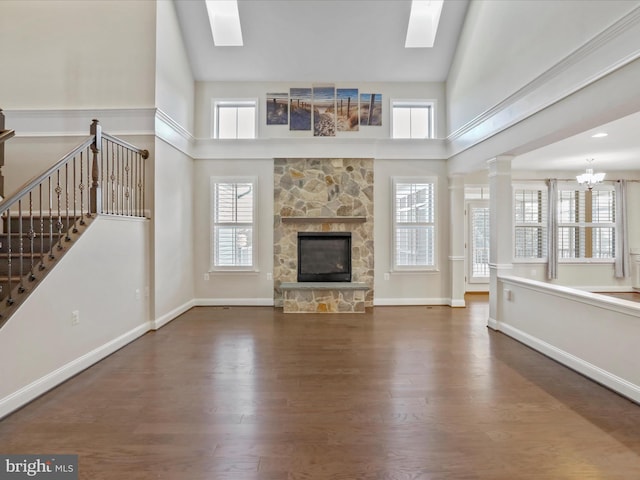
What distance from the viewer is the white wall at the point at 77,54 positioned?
4.58 m

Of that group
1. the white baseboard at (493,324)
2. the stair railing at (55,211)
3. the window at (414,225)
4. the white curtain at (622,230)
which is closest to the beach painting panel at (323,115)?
the window at (414,225)

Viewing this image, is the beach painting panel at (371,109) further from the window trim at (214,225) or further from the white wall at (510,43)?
the window trim at (214,225)

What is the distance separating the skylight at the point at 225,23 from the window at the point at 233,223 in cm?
232

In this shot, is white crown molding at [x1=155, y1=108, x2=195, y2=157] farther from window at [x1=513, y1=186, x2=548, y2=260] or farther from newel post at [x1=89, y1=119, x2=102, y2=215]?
window at [x1=513, y1=186, x2=548, y2=260]

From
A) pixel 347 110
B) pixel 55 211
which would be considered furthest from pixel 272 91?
pixel 55 211

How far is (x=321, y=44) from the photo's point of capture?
5633mm

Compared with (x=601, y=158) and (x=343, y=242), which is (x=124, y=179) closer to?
(x=343, y=242)

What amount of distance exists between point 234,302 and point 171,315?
124 cm

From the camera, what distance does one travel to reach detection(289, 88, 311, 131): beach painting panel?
20.0 feet

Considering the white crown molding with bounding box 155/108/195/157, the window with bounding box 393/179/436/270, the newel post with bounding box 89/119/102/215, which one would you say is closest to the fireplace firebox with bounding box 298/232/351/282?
the window with bounding box 393/179/436/270

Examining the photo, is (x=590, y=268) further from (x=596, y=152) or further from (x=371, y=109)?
(x=371, y=109)

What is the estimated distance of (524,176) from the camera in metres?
7.43

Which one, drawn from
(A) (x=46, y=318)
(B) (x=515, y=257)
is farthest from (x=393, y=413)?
(B) (x=515, y=257)

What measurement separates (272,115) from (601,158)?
634cm
